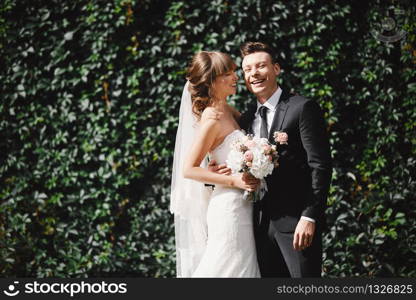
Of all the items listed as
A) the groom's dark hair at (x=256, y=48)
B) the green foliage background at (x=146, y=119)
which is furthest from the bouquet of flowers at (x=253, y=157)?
the green foliage background at (x=146, y=119)

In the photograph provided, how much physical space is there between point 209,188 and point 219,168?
0.29 m

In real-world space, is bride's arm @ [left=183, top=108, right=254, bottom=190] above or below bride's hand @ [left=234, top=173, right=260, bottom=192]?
above

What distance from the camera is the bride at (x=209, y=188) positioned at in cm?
298

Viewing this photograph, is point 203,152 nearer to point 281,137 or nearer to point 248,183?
point 248,183

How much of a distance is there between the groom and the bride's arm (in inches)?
12.2

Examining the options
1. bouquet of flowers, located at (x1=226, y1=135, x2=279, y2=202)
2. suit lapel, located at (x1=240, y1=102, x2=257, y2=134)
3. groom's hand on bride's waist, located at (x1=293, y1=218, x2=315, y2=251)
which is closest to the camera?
bouquet of flowers, located at (x1=226, y1=135, x2=279, y2=202)

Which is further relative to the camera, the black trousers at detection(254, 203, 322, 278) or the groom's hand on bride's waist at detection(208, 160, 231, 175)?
the groom's hand on bride's waist at detection(208, 160, 231, 175)

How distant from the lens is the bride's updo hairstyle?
10.3ft

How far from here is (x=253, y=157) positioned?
2707 millimetres

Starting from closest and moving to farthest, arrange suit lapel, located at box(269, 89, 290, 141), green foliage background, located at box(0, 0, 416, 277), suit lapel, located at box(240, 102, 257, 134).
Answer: suit lapel, located at box(269, 89, 290, 141) < suit lapel, located at box(240, 102, 257, 134) < green foliage background, located at box(0, 0, 416, 277)

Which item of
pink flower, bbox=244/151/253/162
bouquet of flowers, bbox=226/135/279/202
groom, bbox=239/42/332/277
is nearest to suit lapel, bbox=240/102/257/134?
groom, bbox=239/42/332/277

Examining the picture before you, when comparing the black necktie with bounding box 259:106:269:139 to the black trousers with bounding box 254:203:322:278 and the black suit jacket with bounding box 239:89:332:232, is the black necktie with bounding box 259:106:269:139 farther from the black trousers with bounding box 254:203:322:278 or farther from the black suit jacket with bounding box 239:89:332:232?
the black trousers with bounding box 254:203:322:278

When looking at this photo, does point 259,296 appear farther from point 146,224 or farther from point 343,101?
point 343,101

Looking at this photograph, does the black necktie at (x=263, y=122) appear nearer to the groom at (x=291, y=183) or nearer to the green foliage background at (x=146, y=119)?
the groom at (x=291, y=183)
